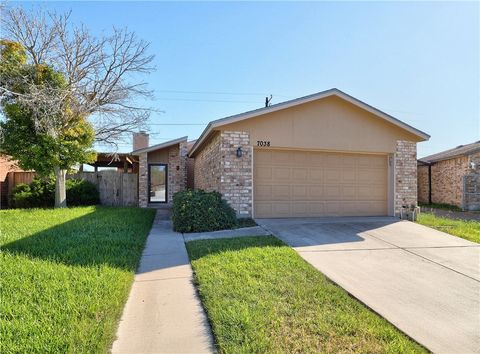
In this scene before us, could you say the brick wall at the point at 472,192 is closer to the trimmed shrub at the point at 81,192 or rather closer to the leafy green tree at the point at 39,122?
the leafy green tree at the point at 39,122

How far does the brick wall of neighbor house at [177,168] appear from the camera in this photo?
1551 centimetres

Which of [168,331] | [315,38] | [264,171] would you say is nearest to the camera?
[168,331]

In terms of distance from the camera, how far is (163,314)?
3191 mm

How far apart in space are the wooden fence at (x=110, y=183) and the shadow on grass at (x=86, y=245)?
294 inches

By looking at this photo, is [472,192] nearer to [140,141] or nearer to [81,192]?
[140,141]

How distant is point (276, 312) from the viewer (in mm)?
3098

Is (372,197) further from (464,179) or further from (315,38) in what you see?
(464,179)

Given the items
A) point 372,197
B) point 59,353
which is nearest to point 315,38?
point 372,197

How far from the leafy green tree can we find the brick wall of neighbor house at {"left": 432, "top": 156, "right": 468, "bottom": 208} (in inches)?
732

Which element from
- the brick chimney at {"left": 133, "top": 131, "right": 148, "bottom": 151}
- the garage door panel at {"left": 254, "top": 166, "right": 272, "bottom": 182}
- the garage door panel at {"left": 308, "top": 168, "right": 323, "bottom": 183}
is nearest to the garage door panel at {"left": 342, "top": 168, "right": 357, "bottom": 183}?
the garage door panel at {"left": 308, "top": 168, "right": 323, "bottom": 183}

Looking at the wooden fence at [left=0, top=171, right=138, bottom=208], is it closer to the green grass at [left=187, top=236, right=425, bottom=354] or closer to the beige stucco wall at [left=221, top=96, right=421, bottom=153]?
Result: the beige stucco wall at [left=221, top=96, right=421, bottom=153]

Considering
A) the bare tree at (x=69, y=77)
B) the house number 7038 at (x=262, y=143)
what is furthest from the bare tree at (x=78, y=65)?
the house number 7038 at (x=262, y=143)

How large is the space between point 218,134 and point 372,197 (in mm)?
5737

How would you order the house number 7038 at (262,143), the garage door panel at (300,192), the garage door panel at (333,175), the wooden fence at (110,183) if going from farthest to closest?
the wooden fence at (110,183)
the garage door panel at (333,175)
the garage door panel at (300,192)
the house number 7038 at (262,143)
